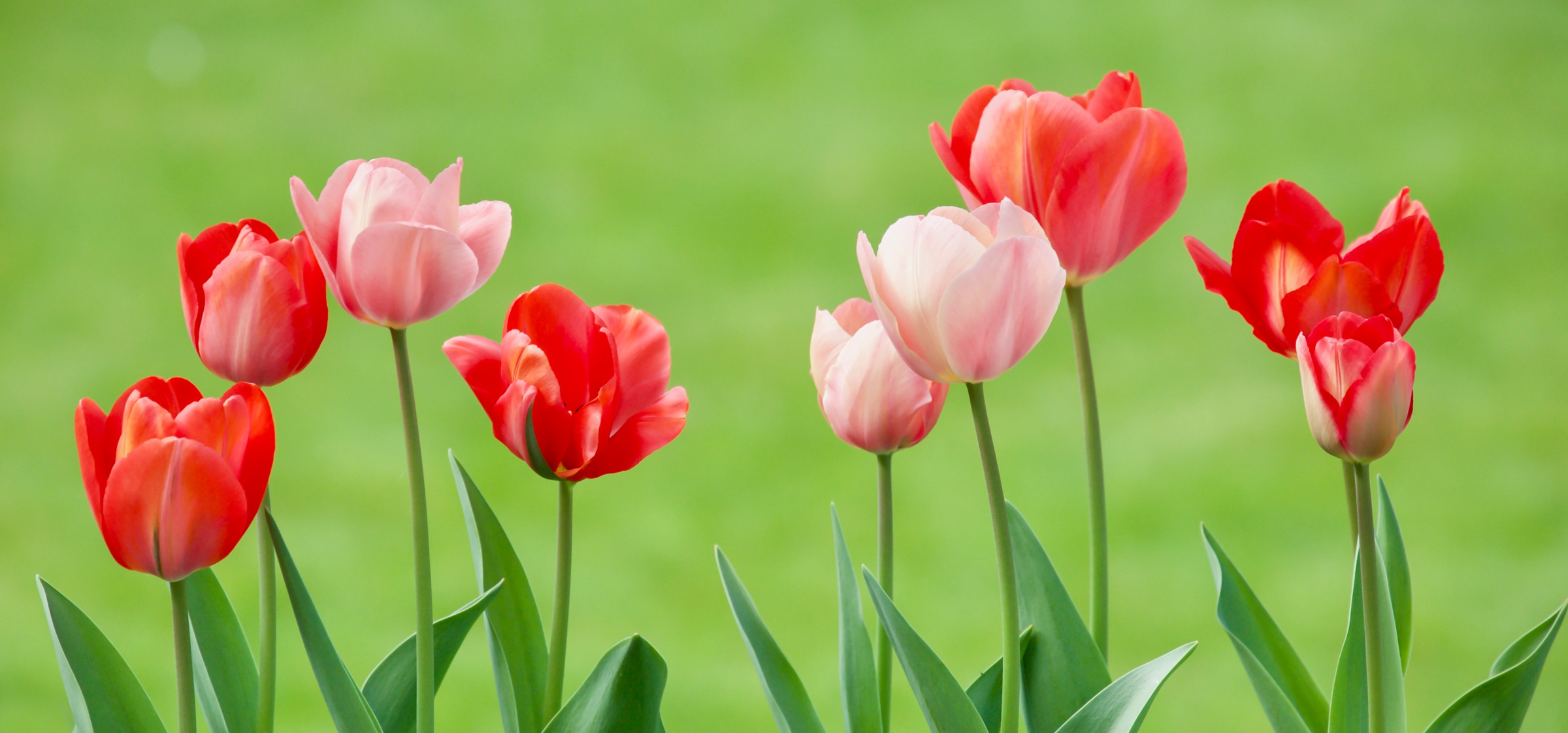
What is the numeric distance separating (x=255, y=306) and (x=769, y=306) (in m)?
1.89

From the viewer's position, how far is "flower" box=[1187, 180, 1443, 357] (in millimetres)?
516

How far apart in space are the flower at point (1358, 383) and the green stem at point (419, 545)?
316 millimetres

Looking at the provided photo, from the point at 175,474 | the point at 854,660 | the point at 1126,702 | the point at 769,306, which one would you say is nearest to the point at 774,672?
the point at 854,660

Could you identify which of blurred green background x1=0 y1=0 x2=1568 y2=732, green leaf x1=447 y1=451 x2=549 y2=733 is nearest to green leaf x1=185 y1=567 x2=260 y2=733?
green leaf x1=447 y1=451 x2=549 y2=733

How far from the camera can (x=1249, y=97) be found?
280cm

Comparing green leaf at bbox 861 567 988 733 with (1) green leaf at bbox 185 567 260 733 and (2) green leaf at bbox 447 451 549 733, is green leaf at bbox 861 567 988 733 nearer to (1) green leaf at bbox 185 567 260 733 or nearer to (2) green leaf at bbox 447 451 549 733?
(2) green leaf at bbox 447 451 549 733

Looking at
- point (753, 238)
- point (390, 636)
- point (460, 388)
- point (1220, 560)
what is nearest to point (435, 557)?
point (390, 636)

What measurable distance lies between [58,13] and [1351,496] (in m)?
3.42

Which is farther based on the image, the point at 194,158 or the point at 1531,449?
the point at 194,158

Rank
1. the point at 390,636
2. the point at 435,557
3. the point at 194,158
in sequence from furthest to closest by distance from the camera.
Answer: the point at 194,158 < the point at 435,557 < the point at 390,636

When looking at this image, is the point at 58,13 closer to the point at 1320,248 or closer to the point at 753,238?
the point at 753,238

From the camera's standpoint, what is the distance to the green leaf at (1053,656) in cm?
58

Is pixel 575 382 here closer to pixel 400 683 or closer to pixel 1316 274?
pixel 400 683

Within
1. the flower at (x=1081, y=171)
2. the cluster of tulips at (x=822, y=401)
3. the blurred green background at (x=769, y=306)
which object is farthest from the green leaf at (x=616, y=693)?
the blurred green background at (x=769, y=306)
